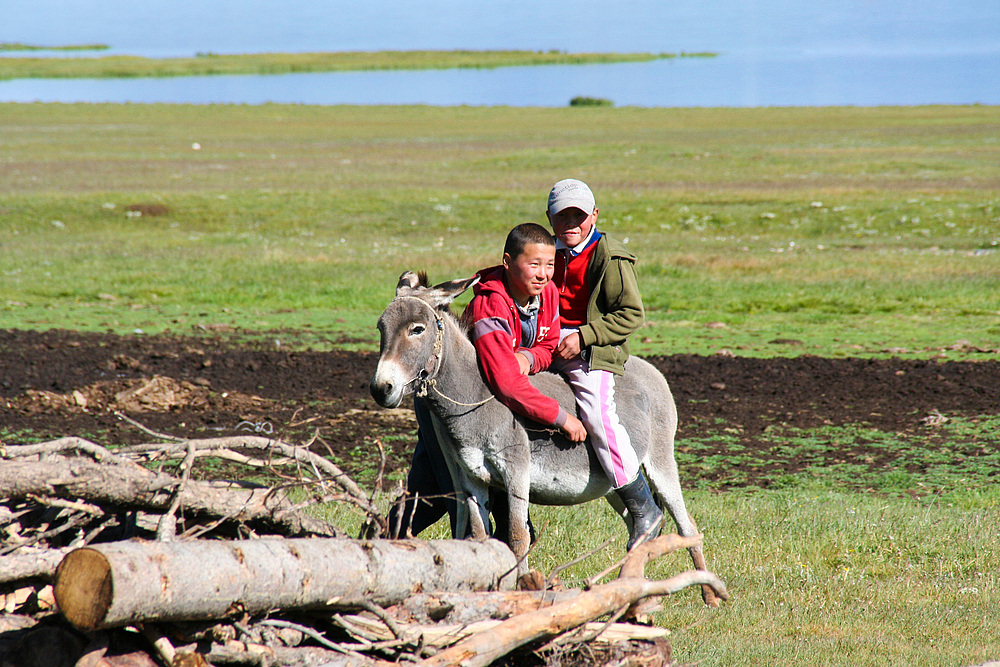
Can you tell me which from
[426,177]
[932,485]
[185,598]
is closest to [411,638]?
[185,598]

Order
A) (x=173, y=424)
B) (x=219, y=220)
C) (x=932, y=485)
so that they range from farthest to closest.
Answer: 1. (x=219, y=220)
2. (x=173, y=424)
3. (x=932, y=485)

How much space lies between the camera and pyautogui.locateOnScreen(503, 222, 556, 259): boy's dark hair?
5.20 metres

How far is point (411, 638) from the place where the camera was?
14.3ft

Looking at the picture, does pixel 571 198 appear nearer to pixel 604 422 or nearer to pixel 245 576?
pixel 604 422

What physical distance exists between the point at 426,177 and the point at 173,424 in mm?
32892

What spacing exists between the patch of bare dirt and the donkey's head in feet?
14.6

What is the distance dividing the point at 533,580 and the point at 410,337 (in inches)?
54.9

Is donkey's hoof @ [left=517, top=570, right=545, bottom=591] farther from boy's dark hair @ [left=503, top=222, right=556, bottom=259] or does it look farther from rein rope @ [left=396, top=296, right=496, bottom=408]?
boy's dark hair @ [left=503, top=222, right=556, bottom=259]

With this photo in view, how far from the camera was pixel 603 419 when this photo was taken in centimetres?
579

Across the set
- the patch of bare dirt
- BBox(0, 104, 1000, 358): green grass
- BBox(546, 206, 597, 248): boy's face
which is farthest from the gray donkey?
BBox(0, 104, 1000, 358): green grass

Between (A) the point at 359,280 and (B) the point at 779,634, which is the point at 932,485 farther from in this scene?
(A) the point at 359,280

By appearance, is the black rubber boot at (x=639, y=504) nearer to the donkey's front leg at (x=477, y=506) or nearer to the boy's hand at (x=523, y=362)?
the donkey's front leg at (x=477, y=506)

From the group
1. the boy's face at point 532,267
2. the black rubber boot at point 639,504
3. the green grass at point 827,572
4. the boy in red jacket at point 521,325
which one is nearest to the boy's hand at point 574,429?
the boy in red jacket at point 521,325

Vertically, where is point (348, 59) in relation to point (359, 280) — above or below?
above
